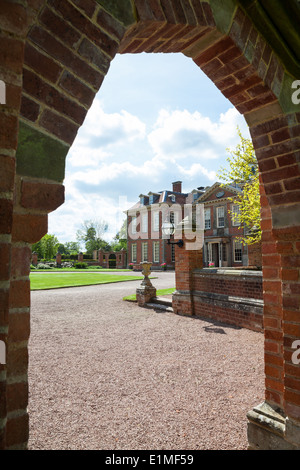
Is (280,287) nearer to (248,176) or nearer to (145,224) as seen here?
(248,176)

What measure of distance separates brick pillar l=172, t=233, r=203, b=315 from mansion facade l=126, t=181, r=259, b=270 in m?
16.4

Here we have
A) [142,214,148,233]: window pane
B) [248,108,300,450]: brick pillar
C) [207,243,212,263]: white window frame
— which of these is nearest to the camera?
[248,108,300,450]: brick pillar

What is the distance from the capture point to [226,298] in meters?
7.70

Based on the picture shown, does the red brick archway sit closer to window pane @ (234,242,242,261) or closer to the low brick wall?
the low brick wall

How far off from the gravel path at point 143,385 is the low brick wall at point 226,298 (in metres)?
0.35

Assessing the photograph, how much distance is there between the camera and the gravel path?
117 inches

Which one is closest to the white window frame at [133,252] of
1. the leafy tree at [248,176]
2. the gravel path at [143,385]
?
the leafy tree at [248,176]

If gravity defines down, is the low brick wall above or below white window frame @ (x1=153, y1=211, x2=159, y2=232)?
below

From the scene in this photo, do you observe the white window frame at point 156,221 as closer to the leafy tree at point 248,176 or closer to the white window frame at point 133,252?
the white window frame at point 133,252

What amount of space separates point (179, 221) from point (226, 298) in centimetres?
2978

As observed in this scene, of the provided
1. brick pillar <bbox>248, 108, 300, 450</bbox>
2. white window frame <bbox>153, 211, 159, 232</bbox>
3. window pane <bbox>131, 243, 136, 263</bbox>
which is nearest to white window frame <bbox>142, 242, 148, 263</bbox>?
window pane <bbox>131, 243, 136, 263</bbox>

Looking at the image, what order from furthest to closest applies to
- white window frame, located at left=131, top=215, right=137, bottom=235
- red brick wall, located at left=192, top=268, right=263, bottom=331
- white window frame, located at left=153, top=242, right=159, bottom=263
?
white window frame, located at left=131, top=215, right=137, bottom=235
white window frame, located at left=153, top=242, right=159, bottom=263
red brick wall, located at left=192, top=268, right=263, bottom=331

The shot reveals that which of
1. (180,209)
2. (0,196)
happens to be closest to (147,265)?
(0,196)

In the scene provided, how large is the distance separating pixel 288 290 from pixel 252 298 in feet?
16.5
